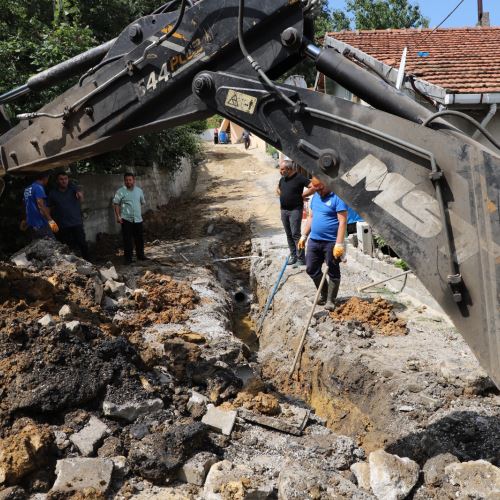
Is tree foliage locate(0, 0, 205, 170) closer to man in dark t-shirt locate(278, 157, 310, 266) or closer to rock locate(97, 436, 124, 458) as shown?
man in dark t-shirt locate(278, 157, 310, 266)

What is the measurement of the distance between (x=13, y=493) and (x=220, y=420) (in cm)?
157

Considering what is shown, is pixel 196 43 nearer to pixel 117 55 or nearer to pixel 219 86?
pixel 219 86

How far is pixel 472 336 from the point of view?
9.21 feet

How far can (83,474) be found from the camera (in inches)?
143

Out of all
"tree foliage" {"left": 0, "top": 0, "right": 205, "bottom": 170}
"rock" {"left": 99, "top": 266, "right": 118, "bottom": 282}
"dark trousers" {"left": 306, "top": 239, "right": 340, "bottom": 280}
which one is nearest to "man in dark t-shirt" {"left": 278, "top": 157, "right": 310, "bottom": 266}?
"dark trousers" {"left": 306, "top": 239, "right": 340, "bottom": 280}

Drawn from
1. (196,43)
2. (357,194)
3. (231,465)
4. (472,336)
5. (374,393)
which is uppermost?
(196,43)

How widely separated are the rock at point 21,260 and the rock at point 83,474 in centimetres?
427

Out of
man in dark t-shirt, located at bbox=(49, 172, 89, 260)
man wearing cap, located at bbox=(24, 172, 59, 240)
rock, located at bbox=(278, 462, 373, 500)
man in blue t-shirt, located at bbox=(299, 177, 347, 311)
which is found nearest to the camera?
rock, located at bbox=(278, 462, 373, 500)

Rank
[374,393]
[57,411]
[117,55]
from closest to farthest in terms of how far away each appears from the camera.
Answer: [117,55] → [57,411] → [374,393]

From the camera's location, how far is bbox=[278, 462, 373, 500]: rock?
3.51 m

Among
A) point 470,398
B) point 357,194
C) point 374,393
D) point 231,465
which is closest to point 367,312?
point 374,393

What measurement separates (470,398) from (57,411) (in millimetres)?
3453

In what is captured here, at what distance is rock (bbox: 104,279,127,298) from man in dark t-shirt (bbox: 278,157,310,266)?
10.0 feet

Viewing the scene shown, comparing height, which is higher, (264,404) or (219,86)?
(219,86)
